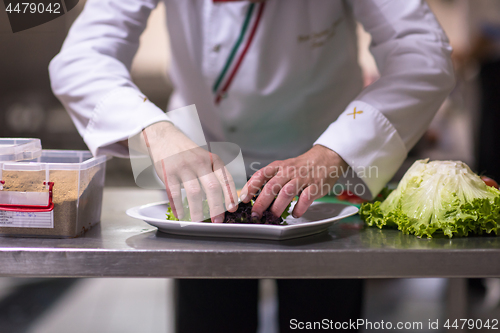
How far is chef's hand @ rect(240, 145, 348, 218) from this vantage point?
0.83 m

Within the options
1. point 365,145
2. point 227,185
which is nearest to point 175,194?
point 227,185

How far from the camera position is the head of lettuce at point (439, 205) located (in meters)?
0.85

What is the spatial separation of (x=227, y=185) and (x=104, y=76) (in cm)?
49

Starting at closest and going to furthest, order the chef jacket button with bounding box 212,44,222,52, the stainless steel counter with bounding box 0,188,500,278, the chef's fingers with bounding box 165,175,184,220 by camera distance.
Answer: the stainless steel counter with bounding box 0,188,500,278, the chef's fingers with bounding box 165,175,184,220, the chef jacket button with bounding box 212,44,222,52

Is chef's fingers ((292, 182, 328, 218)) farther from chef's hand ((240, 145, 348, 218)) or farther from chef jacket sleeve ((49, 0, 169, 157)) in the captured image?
chef jacket sleeve ((49, 0, 169, 157))

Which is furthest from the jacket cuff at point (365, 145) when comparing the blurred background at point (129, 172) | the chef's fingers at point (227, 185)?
the blurred background at point (129, 172)

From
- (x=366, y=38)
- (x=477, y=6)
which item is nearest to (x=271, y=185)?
(x=366, y=38)

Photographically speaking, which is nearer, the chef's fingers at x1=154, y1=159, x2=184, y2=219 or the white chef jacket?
the chef's fingers at x1=154, y1=159, x2=184, y2=219

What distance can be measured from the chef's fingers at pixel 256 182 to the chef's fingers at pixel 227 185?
2 centimetres

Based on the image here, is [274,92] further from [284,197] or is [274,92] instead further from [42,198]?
[42,198]

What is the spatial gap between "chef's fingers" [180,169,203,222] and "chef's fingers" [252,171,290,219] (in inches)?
4.3

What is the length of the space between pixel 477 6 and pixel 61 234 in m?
3.66

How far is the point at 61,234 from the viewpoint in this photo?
2.75 ft

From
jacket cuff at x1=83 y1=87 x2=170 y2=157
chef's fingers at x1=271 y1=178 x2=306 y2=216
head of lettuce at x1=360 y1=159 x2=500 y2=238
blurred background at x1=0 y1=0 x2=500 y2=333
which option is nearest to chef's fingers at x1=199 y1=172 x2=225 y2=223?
chef's fingers at x1=271 y1=178 x2=306 y2=216
